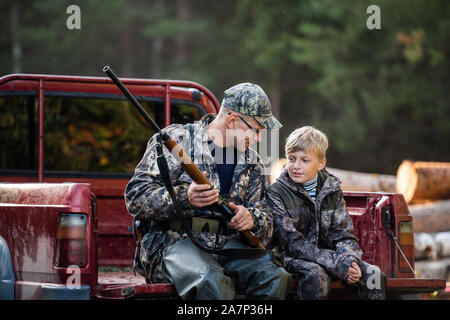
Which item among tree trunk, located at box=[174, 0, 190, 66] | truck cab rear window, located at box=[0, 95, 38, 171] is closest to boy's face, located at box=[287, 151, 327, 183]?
truck cab rear window, located at box=[0, 95, 38, 171]

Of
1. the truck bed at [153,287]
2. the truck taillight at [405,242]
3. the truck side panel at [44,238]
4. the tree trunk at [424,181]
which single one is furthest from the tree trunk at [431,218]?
the truck side panel at [44,238]

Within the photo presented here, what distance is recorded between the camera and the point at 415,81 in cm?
2058

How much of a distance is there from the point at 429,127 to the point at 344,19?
4.20 meters

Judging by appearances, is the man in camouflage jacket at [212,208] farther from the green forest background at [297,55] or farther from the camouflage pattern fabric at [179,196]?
the green forest background at [297,55]

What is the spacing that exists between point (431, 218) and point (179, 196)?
7.27 meters

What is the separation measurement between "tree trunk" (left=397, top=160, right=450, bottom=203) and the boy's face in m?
6.72

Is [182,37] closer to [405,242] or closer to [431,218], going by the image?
[431,218]

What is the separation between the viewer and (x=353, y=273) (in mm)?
4363

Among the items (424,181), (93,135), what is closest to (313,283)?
(93,135)

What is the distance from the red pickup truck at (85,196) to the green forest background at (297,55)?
14547mm

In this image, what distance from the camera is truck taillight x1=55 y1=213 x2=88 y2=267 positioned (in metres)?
3.98
